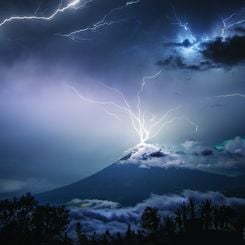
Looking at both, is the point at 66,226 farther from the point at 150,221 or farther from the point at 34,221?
the point at 150,221

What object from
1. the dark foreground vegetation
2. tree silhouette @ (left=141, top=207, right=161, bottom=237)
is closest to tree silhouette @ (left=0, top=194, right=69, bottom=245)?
the dark foreground vegetation

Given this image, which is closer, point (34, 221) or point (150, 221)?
point (34, 221)

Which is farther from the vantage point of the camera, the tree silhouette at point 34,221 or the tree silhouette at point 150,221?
the tree silhouette at point 150,221

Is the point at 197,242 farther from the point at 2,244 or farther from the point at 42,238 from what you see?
the point at 2,244

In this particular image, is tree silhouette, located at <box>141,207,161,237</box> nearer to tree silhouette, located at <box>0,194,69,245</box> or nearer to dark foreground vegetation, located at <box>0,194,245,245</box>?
dark foreground vegetation, located at <box>0,194,245,245</box>

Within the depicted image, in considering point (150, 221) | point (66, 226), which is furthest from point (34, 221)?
point (150, 221)

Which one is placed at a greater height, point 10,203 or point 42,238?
point 10,203

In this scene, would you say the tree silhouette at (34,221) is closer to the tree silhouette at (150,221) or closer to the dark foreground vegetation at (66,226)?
the dark foreground vegetation at (66,226)

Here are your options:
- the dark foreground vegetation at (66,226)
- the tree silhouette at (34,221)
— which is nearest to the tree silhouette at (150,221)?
the dark foreground vegetation at (66,226)

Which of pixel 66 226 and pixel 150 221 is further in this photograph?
pixel 150 221

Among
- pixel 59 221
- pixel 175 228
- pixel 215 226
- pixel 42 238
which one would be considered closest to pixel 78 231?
pixel 59 221

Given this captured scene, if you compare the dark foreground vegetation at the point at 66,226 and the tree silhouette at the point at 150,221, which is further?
the tree silhouette at the point at 150,221
